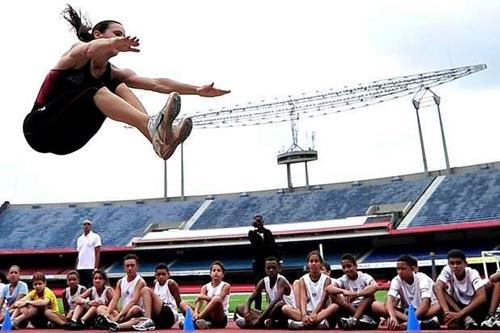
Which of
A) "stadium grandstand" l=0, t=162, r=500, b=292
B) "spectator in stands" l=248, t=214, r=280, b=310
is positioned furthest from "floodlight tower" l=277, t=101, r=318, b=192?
"spectator in stands" l=248, t=214, r=280, b=310

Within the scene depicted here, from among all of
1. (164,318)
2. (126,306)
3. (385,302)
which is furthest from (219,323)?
(385,302)

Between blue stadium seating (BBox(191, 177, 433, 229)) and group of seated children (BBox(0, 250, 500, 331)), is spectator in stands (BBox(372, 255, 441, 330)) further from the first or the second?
blue stadium seating (BBox(191, 177, 433, 229))

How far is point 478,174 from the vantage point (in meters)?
25.6

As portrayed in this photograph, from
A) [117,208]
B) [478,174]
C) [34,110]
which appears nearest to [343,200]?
[478,174]

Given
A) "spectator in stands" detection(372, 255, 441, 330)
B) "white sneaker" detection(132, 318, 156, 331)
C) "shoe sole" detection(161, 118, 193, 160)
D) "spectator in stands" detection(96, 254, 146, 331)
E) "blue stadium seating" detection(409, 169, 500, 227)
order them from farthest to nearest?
"blue stadium seating" detection(409, 169, 500, 227)
"spectator in stands" detection(96, 254, 146, 331)
"white sneaker" detection(132, 318, 156, 331)
"spectator in stands" detection(372, 255, 441, 330)
"shoe sole" detection(161, 118, 193, 160)

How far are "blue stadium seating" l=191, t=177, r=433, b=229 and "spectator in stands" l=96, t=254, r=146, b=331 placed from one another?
18.9m

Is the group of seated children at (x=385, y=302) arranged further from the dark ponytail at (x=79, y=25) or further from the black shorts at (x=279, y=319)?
the dark ponytail at (x=79, y=25)

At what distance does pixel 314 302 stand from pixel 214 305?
4.52ft

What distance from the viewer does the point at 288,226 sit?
24.6 m

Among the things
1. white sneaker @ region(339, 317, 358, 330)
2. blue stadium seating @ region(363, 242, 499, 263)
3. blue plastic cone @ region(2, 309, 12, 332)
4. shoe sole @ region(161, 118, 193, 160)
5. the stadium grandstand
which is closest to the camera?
shoe sole @ region(161, 118, 193, 160)

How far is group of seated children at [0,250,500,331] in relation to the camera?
6.42 m

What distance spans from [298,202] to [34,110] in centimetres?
2510

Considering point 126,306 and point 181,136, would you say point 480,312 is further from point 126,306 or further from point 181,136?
point 181,136

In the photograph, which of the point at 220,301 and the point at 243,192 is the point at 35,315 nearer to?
the point at 220,301
